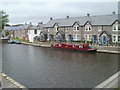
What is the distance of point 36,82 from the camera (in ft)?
49.4

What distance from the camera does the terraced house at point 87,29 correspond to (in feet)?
116

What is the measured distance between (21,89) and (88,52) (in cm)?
2372

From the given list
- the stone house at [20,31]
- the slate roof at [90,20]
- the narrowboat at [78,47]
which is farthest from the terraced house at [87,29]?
the stone house at [20,31]

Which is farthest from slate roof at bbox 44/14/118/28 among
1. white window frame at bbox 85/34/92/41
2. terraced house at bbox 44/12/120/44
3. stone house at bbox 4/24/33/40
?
stone house at bbox 4/24/33/40

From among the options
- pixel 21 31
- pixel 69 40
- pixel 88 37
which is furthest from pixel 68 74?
pixel 21 31

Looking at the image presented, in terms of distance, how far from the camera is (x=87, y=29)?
130ft

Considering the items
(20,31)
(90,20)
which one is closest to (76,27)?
(90,20)

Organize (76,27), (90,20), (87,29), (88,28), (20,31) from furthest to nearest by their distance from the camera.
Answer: (20,31)
(76,27)
(90,20)
(87,29)
(88,28)

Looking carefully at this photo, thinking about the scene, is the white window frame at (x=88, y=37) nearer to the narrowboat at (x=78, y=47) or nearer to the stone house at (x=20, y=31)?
the narrowboat at (x=78, y=47)

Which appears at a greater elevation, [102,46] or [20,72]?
[102,46]

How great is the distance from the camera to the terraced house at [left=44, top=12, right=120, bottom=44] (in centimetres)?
3528

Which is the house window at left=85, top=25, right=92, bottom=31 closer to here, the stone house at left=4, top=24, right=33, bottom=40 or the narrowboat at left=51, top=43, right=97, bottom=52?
the narrowboat at left=51, top=43, right=97, bottom=52

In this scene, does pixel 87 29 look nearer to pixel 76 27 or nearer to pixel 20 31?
pixel 76 27

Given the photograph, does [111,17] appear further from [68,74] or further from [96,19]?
[68,74]
